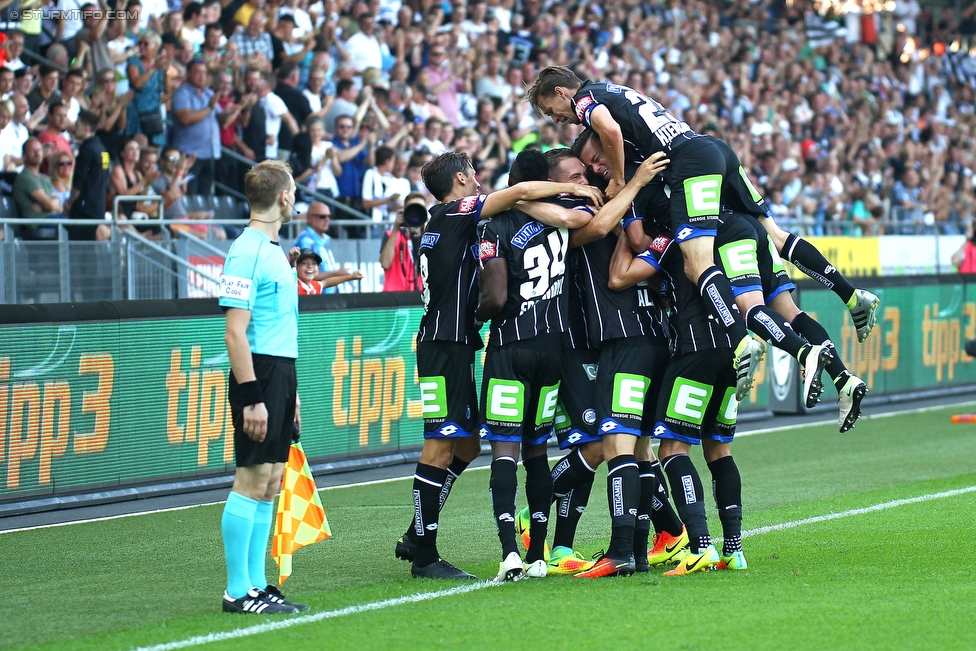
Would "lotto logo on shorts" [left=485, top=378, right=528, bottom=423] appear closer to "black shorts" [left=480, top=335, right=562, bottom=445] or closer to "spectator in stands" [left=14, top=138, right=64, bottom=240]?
"black shorts" [left=480, top=335, right=562, bottom=445]

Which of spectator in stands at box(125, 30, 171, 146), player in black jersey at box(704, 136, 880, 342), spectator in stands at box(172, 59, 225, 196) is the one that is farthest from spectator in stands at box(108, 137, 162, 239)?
player in black jersey at box(704, 136, 880, 342)

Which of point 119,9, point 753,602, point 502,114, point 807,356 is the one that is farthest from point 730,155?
point 502,114

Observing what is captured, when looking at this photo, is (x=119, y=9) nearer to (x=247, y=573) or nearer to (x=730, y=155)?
(x=730, y=155)

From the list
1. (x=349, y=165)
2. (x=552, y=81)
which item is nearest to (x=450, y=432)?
(x=552, y=81)

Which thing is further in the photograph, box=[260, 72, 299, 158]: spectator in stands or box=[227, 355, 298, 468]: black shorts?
box=[260, 72, 299, 158]: spectator in stands

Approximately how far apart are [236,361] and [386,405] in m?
6.87

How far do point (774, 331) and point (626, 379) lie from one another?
96 centimetres

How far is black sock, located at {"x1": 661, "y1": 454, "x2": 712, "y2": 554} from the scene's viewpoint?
6953 millimetres

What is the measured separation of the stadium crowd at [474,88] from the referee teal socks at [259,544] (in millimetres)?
7909

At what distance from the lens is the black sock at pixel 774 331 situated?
7.32 meters

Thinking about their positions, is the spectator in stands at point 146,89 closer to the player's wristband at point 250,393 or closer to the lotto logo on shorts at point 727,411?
the lotto logo on shorts at point 727,411

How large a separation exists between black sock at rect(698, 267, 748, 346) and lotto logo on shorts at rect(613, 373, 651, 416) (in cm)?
52

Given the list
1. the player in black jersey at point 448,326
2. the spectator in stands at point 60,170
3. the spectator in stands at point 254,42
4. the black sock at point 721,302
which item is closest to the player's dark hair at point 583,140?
the player in black jersey at point 448,326

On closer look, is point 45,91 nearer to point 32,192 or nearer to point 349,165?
point 32,192
